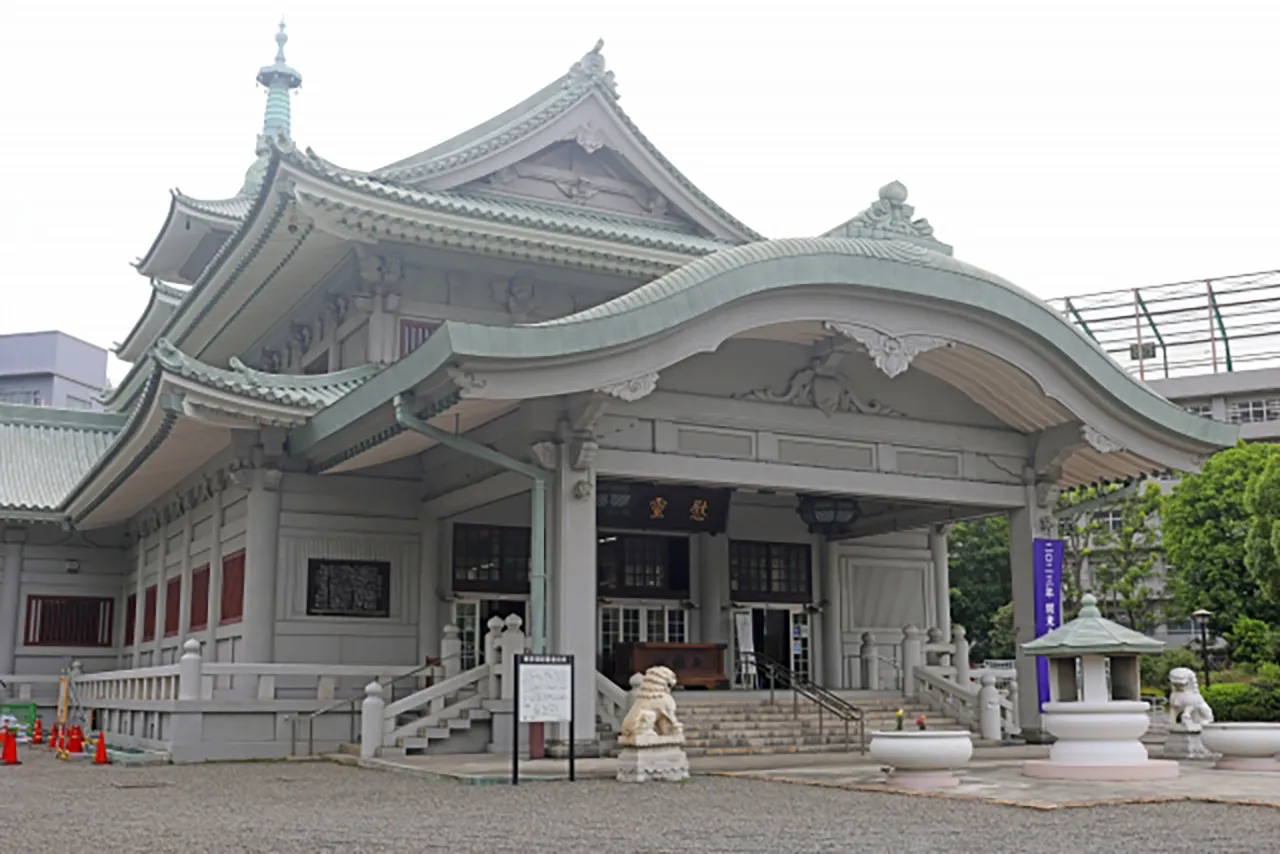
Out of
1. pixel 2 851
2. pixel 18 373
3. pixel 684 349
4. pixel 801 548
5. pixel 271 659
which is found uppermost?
pixel 18 373

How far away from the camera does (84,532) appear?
29984 mm

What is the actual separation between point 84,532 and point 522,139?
14.1 metres

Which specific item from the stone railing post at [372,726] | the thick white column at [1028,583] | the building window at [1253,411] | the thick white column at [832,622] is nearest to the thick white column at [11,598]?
the stone railing post at [372,726]

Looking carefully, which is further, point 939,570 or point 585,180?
point 939,570

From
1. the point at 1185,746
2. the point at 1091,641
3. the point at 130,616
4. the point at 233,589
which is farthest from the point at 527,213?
the point at 130,616

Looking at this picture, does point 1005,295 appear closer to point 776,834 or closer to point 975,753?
point 975,753

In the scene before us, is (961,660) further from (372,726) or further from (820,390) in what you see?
(372,726)

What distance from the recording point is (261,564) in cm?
1930

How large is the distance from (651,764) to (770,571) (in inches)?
389

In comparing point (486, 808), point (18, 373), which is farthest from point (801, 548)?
point (18, 373)

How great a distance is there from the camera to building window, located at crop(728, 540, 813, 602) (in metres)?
23.0

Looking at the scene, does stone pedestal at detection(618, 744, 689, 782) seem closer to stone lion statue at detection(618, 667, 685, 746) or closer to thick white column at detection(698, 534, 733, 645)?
stone lion statue at detection(618, 667, 685, 746)

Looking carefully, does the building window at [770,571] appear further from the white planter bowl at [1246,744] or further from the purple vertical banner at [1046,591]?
the white planter bowl at [1246,744]

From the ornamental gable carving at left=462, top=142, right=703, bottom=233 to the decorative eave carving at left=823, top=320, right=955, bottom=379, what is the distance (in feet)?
27.8
